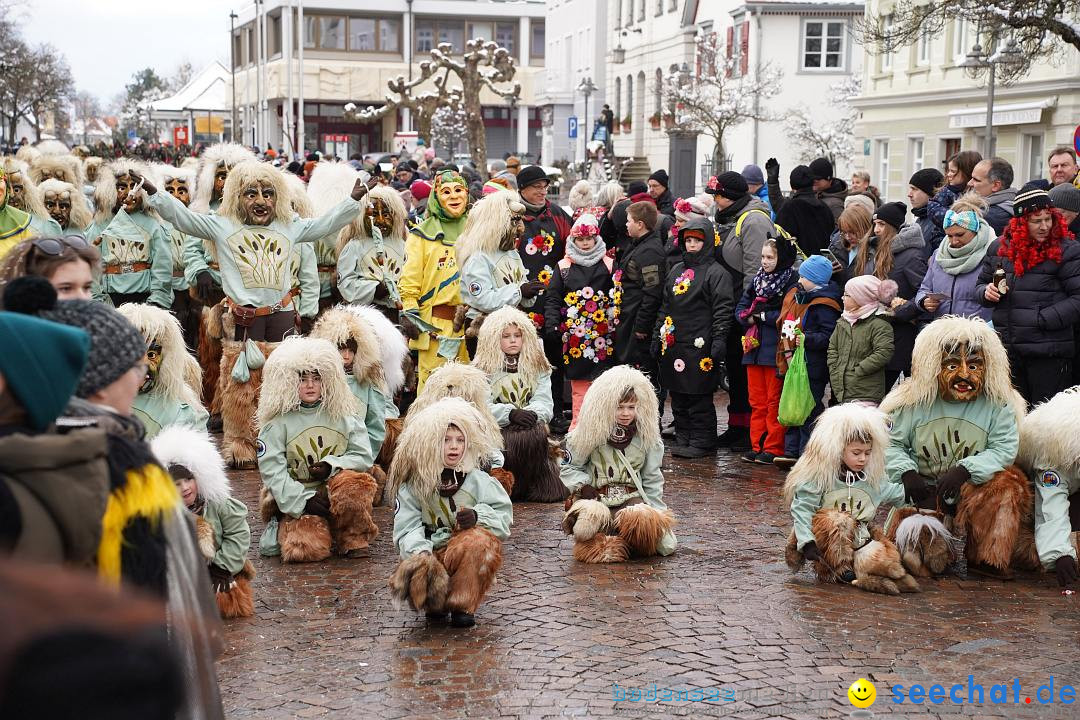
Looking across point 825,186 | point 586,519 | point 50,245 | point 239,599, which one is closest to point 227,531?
point 239,599

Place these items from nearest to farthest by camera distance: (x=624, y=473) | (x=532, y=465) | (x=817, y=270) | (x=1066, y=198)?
(x=624, y=473), (x=532, y=465), (x=1066, y=198), (x=817, y=270)

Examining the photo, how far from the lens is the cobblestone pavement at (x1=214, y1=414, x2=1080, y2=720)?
533 centimetres

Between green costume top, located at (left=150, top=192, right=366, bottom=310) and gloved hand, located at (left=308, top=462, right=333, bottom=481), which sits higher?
green costume top, located at (left=150, top=192, right=366, bottom=310)

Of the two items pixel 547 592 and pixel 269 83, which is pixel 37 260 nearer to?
pixel 547 592

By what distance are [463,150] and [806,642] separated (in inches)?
2381

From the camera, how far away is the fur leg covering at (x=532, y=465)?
8984mm

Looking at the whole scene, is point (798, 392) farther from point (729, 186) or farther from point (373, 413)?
point (373, 413)

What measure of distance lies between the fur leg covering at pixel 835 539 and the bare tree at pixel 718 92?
3195 cm

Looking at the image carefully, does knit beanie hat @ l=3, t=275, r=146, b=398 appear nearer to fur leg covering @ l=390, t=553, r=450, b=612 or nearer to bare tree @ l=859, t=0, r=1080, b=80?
fur leg covering @ l=390, t=553, r=450, b=612

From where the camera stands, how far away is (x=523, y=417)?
8.65 meters

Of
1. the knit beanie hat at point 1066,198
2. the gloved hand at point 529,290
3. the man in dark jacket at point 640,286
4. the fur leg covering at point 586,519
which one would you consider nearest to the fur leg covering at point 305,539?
the fur leg covering at point 586,519

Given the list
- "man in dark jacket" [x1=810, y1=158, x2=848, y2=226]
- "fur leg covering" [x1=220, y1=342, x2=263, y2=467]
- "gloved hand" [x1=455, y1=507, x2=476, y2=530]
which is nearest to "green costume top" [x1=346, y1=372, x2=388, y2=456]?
"fur leg covering" [x1=220, y1=342, x2=263, y2=467]

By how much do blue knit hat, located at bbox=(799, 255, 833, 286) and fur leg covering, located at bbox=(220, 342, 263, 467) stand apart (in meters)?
3.99

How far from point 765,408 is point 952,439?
3186 millimetres
